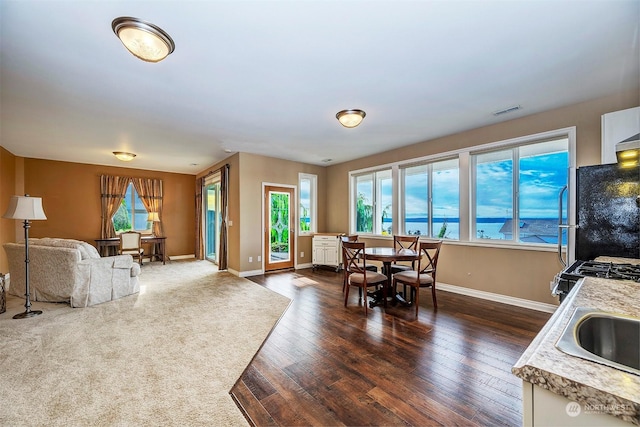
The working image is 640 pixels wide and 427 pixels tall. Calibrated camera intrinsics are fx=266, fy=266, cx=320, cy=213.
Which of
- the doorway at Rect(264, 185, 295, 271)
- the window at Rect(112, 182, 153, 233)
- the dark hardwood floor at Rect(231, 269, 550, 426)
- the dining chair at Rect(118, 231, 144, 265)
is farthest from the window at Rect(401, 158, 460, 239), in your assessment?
the window at Rect(112, 182, 153, 233)

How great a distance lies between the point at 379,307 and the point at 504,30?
129 inches

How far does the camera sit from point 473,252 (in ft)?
14.2

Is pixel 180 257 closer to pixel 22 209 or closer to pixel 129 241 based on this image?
pixel 129 241

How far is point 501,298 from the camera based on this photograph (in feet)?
13.0

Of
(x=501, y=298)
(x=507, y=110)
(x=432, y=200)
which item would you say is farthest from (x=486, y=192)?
(x=501, y=298)

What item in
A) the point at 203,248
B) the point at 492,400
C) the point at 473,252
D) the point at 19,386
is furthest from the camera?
the point at 203,248

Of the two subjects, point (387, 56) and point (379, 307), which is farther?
point (379, 307)

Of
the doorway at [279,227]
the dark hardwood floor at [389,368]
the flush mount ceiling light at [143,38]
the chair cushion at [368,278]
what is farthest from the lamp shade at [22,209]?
the chair cushion at [368,278]

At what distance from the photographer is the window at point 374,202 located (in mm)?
5801

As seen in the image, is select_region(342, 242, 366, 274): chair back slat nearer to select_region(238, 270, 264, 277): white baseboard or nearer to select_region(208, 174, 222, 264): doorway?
select_region(238, 270, 264, 277): white baseboard

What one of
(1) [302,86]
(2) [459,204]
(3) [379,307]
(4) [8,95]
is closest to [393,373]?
(3) [379,307]

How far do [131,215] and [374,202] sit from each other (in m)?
6.75

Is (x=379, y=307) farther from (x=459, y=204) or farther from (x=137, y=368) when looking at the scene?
(x=137, y=368)

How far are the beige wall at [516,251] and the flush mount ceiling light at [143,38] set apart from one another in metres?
4.28
